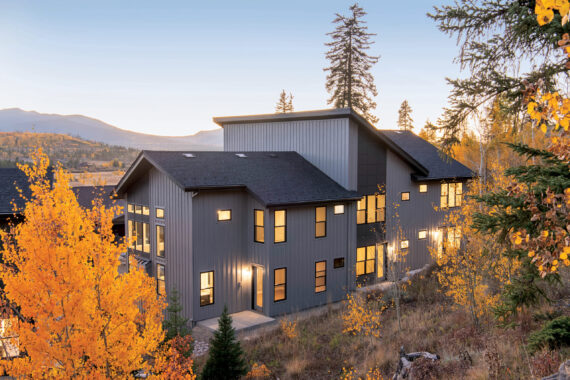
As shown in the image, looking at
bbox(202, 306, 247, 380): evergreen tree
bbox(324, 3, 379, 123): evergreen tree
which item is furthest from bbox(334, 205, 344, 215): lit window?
bbox(324, 3, 379, 123): evergreen tree

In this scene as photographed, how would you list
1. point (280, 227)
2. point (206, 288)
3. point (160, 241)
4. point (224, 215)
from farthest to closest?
point (160, 241)
point (280, 227)
point (224, 215)
point (206, 288)

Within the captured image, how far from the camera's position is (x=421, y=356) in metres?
11.1

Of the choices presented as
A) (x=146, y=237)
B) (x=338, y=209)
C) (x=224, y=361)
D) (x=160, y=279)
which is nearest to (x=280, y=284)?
(x=338, y=209)

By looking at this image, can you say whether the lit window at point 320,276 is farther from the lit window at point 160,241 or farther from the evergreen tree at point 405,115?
the evergreen tree at point 405,115

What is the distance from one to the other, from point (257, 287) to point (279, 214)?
3922mm

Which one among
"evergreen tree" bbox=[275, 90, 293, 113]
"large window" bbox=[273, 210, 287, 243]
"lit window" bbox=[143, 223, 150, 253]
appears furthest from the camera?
"evergreen tree" bbox=[275, 90, 293, 113]

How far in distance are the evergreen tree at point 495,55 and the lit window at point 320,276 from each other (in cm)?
1274

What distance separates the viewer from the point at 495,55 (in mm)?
9789

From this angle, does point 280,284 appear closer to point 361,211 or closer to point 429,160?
point 361,211

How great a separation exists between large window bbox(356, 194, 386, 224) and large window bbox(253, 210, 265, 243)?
6.28m

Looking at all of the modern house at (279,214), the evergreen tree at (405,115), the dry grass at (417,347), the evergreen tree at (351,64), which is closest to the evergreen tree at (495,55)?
the dry grass at (417,347)

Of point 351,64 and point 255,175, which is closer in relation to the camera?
point 255,175

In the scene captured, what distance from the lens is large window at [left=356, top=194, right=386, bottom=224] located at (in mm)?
23809

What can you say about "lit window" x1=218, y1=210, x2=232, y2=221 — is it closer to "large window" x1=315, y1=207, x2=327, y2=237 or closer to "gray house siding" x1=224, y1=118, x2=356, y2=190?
"large window" x1=315, y1=207, x2=327, y2=237
